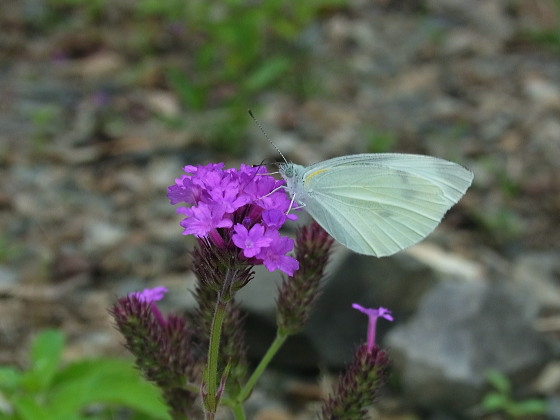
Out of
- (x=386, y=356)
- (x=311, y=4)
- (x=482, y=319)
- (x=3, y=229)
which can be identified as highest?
(x=311, y=4)

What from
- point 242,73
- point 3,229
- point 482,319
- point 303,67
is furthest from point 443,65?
point 3,229

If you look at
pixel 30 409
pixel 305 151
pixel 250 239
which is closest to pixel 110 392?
pixel 30 409

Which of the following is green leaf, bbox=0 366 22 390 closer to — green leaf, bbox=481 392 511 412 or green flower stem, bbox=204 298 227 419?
green flower stem, bbox=204 298 227 419

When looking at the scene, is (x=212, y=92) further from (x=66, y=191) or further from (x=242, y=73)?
(x=66, y=191)

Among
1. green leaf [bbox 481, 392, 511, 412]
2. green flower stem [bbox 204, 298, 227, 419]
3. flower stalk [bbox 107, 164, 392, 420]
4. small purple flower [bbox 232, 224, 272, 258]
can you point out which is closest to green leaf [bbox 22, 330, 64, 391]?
flower stalk [bbox 107, 164, 392, 420]

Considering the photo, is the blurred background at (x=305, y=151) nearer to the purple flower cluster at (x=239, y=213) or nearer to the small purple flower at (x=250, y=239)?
the purple flower cluster at (x=239, y=213)

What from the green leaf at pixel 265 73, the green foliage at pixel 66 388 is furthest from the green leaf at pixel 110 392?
the green leaf at pixel 265 73
